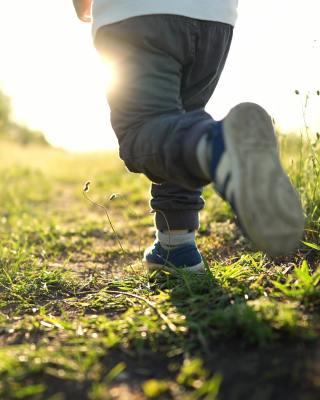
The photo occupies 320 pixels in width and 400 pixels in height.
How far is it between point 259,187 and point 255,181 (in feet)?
0.06

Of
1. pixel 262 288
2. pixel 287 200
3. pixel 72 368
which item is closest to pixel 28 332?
pixel 72 368

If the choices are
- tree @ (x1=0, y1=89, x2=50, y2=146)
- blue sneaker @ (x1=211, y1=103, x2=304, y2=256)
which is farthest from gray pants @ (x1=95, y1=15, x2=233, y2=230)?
tree @ (x1=0, y1=89, x2=50, y2=146)

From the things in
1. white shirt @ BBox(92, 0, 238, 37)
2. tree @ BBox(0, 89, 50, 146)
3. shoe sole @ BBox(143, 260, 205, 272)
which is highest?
white shirt @ BBox(92, 0, 238, 37)

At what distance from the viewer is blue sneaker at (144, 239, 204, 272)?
5.64ft

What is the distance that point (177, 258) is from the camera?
174cm

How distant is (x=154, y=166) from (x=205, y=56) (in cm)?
58

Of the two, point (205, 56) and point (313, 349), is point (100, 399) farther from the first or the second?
point (205, 56)

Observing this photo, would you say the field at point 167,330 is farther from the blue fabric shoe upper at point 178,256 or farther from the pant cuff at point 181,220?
the pant cuff at point 181,220

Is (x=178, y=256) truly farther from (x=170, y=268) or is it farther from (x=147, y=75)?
(x=147, y=75)

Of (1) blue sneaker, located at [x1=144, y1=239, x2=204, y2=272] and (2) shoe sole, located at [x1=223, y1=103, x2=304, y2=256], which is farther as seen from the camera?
(1) blue sneaker, located at [x1=144, y1=239, x2=204, y2=272]

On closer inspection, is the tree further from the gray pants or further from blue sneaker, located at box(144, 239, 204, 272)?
the gray pants

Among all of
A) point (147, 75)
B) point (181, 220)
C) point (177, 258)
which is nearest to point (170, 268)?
point (177, 258)

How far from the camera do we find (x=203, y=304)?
1262 millimetres

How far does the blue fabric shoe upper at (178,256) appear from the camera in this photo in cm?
172
